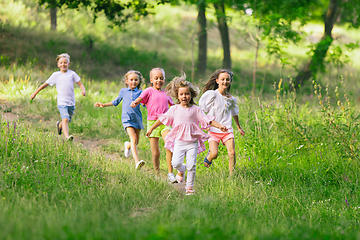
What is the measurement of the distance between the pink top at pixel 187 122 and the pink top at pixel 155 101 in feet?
2.08

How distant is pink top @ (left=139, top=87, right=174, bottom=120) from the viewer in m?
5.58

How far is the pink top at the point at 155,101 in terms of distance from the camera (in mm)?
5578

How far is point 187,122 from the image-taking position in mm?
Answer: 4816

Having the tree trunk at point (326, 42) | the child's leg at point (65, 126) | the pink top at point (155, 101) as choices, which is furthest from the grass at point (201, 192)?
the tree trunk at point (326, 42)

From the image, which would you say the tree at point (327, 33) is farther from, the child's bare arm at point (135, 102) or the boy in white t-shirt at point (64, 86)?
the child's bare arm at point (135, 102)

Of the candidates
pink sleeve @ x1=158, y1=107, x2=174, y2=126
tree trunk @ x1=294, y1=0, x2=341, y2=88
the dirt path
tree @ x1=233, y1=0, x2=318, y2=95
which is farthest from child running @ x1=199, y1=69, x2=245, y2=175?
tree trunk @ x1=294, y1=0, x2=341, y2=88

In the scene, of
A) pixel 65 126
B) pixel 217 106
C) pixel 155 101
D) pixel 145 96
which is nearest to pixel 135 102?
pixel 145 96

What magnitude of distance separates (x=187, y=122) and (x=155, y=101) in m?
1.00

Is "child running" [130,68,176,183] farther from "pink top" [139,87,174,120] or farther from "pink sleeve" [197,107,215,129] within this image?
"pink sleeve" [197,107,215,129]

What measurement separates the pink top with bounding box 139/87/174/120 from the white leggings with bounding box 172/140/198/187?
918 mm

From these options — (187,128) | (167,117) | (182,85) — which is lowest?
(187,128)

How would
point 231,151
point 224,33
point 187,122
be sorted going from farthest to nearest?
point 224,33, point 231,151, point 187,122

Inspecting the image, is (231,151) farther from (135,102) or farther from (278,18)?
(278,18)

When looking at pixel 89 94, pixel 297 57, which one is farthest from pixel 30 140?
pixel 297 57
